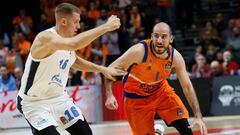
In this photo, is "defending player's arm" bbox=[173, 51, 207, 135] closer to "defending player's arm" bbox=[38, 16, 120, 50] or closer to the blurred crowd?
"defending player's arm" bbox=[38, 16, 120, 50]

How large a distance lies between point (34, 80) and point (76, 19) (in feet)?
2.63

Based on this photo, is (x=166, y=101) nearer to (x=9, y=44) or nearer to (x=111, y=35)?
(x=111, y=35)

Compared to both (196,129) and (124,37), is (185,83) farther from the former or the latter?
(124,37)

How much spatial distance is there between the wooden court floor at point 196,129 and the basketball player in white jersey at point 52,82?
576cm

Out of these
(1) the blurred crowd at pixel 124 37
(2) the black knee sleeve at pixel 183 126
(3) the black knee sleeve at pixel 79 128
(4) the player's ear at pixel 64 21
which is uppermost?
(4) the player's ear at pixel 64 21

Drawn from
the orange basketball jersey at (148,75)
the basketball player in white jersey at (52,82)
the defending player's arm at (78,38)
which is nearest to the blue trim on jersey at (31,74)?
the basketball player in white jersey at (52,82)

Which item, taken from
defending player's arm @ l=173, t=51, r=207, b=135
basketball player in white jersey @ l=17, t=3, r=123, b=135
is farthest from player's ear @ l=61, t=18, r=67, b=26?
defending player's arm @ l=173, t=51, r=207, b=135

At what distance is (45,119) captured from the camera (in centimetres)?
618

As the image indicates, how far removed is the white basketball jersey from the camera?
6.25 metres

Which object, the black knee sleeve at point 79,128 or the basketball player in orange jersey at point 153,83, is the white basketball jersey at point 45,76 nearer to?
the black knee sleeve at point 79,128

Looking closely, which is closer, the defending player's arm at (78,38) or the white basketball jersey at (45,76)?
the defending player's arm at (78,38)

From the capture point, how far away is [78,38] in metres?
5.56

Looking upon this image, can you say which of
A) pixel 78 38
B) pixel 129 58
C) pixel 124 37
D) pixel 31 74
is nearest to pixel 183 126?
pixel 129 58

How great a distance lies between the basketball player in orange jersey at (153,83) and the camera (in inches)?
297
